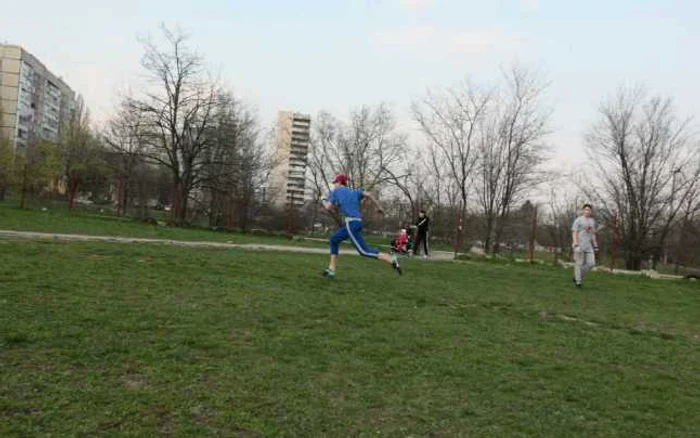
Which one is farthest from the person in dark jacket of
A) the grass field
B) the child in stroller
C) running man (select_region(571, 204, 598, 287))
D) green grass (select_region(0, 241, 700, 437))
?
green grass (select_region(0, 241, 700, 437))

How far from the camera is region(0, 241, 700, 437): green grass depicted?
3463 mm

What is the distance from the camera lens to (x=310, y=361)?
4.72 m

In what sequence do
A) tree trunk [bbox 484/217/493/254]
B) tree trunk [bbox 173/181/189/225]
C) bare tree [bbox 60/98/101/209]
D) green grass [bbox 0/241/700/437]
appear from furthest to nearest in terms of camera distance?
1. bare tree [bbox 60/98/101/209]
2. tree trunk [bbox 484/217/493/254]
3. tree trunk [bbox 173/181/189/225]
4. green grass [bbox 0/241/700/437]

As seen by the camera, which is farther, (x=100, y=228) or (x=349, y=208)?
(x=100, y=228)

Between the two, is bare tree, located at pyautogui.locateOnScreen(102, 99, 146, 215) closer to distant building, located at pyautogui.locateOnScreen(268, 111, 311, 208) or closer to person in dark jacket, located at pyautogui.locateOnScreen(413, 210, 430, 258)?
distant building, located at pyautogui.locateOnScreen(268, 111, 311, 208)

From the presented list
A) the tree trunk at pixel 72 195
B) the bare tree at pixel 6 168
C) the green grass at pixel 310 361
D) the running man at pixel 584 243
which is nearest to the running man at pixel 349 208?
the green grass at pixel 310 361

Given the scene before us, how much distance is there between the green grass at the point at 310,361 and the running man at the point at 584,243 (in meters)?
4.02

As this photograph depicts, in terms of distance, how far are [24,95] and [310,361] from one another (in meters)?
94.5

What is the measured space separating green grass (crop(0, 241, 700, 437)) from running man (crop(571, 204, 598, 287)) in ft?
13.2

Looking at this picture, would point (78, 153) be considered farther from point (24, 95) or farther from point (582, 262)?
point (582, 262)

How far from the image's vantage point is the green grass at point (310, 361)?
→ 3.46 m

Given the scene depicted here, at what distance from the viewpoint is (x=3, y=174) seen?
37.6 m

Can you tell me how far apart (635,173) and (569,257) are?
9432 millimetres

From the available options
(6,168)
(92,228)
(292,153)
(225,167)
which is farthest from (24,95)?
(92,228)
